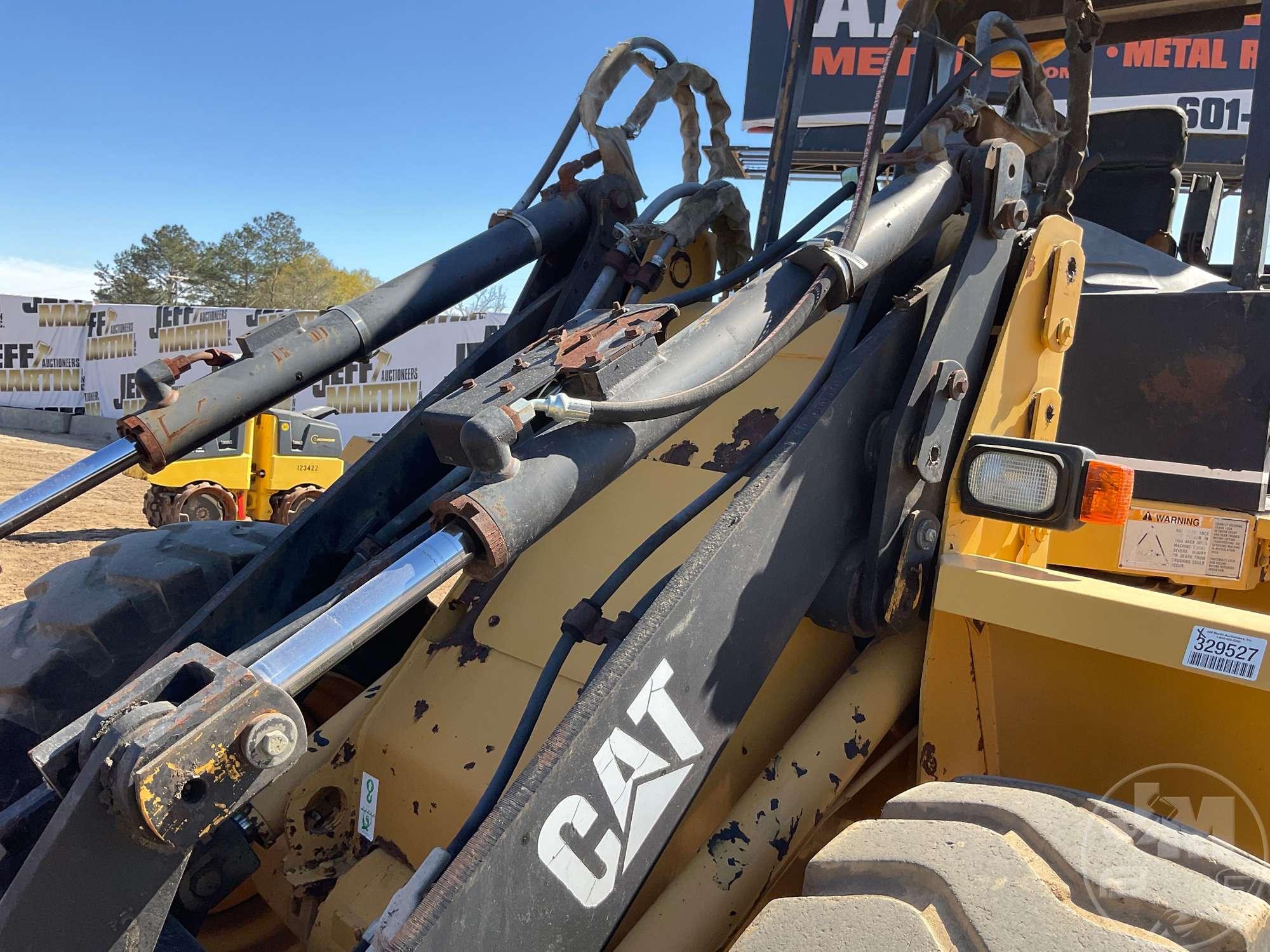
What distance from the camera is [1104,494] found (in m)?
1.54

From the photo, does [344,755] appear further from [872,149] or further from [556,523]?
[872,149]

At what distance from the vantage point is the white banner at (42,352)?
63.7 ft

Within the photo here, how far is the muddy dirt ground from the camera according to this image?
26.3 ft

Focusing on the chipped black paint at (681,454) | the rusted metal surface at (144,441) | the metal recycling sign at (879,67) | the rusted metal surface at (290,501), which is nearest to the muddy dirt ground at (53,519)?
the rusted metal surface at (290,501)

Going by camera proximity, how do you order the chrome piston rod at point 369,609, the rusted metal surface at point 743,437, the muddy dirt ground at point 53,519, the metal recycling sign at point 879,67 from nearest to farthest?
the chrome piston rod at point 369,609 < the rusted metal surface at point 743,437 < the muddy dirt ground at point 53,519 < the metal recycling sign at point 879,67

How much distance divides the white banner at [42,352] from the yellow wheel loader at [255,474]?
1122 cm

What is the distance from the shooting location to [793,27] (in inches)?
102

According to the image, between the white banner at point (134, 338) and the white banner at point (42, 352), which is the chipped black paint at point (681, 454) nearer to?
the white banner at point (134, 338)

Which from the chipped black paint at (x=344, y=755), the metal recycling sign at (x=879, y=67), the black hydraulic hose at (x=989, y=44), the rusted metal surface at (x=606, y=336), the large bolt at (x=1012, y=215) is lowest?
the chipped black paint at (x=344, y=755)

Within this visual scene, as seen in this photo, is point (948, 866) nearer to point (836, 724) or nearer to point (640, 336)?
point (836, 724)

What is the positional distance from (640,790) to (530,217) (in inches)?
64.4

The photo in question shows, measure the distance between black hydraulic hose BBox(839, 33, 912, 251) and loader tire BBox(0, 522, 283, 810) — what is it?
1.91 m

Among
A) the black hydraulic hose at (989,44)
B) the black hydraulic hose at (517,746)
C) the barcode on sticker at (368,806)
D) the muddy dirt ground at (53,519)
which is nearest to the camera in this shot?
the black hydraulic hose at (517,746)

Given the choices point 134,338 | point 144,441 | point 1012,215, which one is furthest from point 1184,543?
point 134,338
